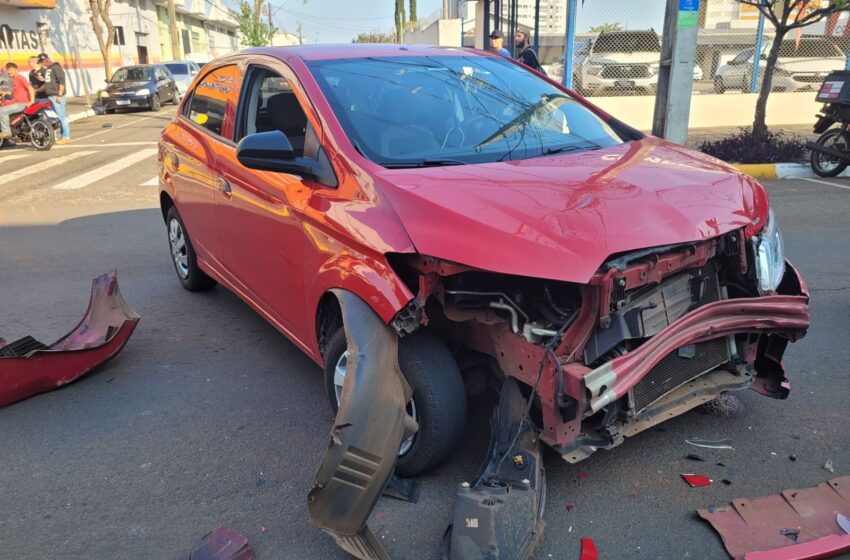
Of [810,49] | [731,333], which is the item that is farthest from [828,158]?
[731,333]

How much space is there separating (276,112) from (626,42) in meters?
11.6

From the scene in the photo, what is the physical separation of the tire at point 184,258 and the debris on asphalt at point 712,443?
3.72m

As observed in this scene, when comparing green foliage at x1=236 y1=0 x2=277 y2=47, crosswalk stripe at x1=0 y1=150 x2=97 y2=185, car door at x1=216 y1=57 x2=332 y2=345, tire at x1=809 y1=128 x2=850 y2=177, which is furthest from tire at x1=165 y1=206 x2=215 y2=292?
green foliage at x1=236 y1=0 x2=277 y2=47

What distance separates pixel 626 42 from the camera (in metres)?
13.9

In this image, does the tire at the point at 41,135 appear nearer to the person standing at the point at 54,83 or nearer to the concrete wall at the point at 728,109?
the person standing at the point at 54,83

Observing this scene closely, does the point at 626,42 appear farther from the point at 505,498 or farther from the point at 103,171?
the point at 505,498

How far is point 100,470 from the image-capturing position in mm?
3326

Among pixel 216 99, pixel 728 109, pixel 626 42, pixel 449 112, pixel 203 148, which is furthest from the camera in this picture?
pixel 728 109

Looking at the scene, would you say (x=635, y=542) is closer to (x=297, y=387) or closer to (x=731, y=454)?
(x=731, y=454)

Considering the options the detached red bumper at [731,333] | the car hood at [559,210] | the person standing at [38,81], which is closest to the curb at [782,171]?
the detached red bumper at [731,333]

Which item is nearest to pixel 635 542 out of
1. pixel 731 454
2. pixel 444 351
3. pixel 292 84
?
pixel 731 454

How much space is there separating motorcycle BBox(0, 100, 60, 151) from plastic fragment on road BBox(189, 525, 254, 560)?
14683 millimetres

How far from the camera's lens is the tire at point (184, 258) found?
17.8 feet

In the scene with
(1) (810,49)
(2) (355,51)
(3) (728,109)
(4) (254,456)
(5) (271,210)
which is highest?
(2) (355,51)
